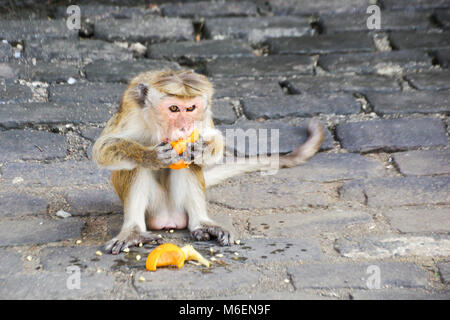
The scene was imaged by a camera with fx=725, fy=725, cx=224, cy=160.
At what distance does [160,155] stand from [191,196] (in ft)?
1.49

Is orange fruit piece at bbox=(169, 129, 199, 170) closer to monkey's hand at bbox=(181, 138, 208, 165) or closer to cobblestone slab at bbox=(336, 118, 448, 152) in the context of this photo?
monkey's hand at bbox=(181, 138, 208, 165)

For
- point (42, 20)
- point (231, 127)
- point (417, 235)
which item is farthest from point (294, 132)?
point (42, 20)

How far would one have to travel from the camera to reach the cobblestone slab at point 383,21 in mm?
7707

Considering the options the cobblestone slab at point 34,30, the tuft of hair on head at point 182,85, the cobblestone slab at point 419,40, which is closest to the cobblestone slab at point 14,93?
the cobblestone slab at point 34,30

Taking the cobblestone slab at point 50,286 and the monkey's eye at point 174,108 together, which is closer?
the cobblestone slab at point 50,286

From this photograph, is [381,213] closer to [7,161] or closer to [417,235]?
[417,235]

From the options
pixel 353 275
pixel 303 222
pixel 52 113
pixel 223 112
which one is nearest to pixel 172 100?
pixel 303 222

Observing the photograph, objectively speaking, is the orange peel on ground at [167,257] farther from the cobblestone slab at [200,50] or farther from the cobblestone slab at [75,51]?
the cobblestone slab at [75,51]

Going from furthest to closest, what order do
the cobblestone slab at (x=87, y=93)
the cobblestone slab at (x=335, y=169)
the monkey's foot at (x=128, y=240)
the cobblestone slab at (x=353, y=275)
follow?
1. the cobblestone slab at (x=87, y=93)
2. the cobblestone slab at (x=335, y=169)
3. the monkey's foot at (x=128, y=240)
4. the cobblestone slab at (x=353, y=275)

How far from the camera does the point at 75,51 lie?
6.97 metres

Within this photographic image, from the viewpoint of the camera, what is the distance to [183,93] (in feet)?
13.2

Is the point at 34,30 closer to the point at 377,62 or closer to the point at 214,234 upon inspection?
the point at 377,62

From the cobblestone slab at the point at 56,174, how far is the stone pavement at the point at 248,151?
0.01 metres
